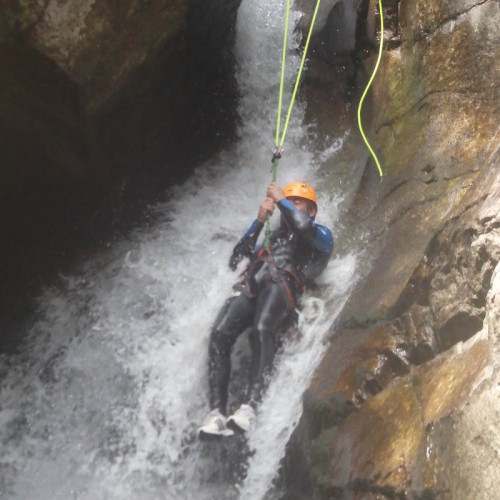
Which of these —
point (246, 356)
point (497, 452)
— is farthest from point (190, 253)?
point (497, 452)

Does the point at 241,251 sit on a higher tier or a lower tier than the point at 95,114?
lower

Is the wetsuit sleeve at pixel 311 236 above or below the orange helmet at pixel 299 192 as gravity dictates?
below

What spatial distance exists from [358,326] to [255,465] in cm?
120

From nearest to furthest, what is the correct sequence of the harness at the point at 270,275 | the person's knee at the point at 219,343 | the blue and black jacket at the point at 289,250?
the person's knee at the point at 219,343, the harness at the point at 270,275, the blue and black jacket at the point at 289,250

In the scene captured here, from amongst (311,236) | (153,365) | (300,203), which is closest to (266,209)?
(311,236)

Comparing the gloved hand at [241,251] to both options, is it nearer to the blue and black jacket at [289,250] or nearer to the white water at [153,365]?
the blue and black jacket at [289,250]

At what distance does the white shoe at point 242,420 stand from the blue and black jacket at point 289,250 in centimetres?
107

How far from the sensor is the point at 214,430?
404 centimetres

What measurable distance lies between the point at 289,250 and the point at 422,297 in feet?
5.64

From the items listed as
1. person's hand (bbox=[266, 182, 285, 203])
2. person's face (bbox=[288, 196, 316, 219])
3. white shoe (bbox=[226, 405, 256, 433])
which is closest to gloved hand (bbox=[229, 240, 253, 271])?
person's hand (bbox=[266, 182, 285, 203])

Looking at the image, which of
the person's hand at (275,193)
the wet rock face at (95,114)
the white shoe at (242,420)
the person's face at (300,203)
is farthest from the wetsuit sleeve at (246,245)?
the wet rock face at (95,114)

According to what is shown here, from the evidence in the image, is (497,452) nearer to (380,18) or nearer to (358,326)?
(358,326)

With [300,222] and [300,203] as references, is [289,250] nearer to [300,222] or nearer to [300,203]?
[300,222]

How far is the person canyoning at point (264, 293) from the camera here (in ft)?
14.3
